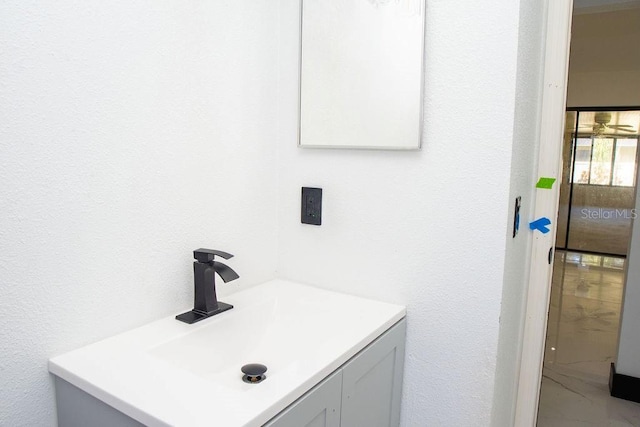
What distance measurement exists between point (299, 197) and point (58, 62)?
851 millimetres

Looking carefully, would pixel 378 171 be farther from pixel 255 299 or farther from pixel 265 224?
pixel 255 299

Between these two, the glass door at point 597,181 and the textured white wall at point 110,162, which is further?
the glass door at point 597,181

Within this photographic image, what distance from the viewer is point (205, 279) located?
1225 millimetres

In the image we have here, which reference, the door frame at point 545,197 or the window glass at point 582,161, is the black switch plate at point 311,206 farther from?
the window glass at point 582,161

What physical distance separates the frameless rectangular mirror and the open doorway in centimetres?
182

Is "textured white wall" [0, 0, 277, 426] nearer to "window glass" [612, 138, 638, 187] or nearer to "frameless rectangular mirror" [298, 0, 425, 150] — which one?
"frameless rectangular mirror" [298, 0, 425, 150]

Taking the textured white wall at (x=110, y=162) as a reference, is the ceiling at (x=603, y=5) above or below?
above

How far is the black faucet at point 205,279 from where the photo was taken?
1.22 meters

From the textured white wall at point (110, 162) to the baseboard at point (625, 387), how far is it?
228 centimetres

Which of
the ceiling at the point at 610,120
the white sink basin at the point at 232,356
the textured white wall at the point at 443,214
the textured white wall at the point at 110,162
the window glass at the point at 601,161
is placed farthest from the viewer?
the window glass at the point at 601,161

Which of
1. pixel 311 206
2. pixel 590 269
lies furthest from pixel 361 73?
pixel 590 269

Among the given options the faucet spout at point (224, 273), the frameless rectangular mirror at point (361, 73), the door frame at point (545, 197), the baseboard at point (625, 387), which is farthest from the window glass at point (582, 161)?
the faucet spout at point (224, 273)

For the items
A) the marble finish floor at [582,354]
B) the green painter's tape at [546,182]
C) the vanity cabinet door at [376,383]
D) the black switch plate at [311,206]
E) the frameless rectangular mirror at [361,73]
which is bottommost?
the marble finish floor at [582,354]

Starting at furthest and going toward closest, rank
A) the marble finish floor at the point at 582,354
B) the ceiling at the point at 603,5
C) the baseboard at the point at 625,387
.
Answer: the ceiling at the point at 603,5, the baseboard at the point at 625,387, the marble finish floor at the point at 582,354
